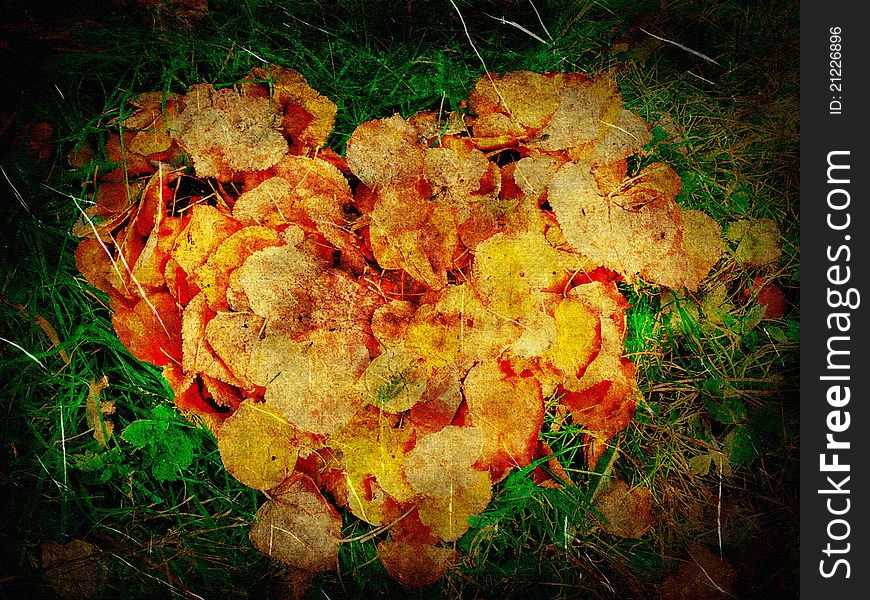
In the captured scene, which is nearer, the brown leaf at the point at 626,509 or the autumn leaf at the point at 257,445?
the autumn leaf at the point at 257,445

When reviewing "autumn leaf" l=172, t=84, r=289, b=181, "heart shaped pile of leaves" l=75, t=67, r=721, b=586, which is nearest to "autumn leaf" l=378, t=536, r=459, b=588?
"heart shaped pile of leaves" l=75, t=67, r=721, b=586

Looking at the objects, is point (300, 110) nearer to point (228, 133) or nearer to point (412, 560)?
point (228, 133)

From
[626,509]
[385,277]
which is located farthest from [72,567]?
[626,509]

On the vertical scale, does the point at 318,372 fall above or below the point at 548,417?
above

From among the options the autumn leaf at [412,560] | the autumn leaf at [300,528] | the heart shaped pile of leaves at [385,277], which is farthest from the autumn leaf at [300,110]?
the autumn leaf at [412,560]

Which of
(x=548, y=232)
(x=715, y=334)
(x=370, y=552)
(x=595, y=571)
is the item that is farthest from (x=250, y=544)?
(x=715, y=334)

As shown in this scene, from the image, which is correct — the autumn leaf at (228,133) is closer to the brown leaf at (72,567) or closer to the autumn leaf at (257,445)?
the autumn leaf at (257,445)
